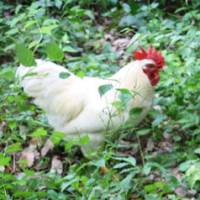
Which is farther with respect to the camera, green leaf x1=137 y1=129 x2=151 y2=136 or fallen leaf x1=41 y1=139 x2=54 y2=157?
fallen leaf x1=41 y1=139 x2=54 y2=157

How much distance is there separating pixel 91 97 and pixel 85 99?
0.15ft

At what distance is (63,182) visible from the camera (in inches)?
150

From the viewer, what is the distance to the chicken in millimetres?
4031

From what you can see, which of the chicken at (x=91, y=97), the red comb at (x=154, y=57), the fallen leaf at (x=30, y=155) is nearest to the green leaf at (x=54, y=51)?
the chicken at (x=91, y=97)

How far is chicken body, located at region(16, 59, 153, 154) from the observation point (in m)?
4.03

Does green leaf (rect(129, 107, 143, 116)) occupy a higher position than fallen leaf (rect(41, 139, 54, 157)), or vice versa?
green leaf (rect(129, 107, 143, 116))

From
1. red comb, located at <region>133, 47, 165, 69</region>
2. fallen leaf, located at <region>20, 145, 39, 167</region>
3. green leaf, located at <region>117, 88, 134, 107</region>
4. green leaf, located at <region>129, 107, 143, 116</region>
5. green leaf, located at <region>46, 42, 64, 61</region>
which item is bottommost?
fallen leaf, located at <region>20, 145, 39, 167</region>

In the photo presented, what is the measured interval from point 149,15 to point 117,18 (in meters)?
0.42

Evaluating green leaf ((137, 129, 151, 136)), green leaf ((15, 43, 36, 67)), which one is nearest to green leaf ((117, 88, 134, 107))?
green leaf ((137, 129, 151, 136))

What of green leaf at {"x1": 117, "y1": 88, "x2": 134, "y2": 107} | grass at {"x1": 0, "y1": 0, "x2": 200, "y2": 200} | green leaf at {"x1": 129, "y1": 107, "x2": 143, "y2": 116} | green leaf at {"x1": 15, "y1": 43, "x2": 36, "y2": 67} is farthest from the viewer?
green leaf at {"x1": 129, "y1": 107, "x2": 143, "y2": 116}

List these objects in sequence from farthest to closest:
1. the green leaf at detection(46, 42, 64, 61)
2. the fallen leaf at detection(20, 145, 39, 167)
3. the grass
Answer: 1. the fallen leaf at detection(20, 145, 39, 167)
2. the grass
3. the green leaf at detection(46, 42, 64, 61)

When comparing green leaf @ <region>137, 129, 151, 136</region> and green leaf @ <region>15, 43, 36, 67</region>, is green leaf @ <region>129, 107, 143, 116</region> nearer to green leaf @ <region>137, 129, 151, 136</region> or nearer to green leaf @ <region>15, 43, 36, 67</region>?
green leaf @ <region>137, 129, 151, 136</region>

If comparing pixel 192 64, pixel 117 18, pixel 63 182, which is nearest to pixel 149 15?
pixel 117 18

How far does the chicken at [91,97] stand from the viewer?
403 cm
